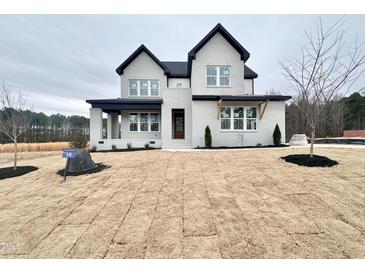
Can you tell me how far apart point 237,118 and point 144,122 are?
8.66m

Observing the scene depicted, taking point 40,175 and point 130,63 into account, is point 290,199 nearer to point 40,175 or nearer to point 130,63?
point 40,175

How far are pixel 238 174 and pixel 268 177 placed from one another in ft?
3.19

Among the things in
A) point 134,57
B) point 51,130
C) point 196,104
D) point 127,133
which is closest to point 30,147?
point 127,133

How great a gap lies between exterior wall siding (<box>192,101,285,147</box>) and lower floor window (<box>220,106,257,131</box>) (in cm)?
33

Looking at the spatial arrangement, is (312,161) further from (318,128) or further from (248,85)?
(318,128)

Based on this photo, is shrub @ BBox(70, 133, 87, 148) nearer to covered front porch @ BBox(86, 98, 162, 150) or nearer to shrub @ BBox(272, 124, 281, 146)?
covered front porch @ BBox(86, 98, 162, 150)

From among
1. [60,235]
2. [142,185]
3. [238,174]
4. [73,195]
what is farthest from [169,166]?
[60,235]

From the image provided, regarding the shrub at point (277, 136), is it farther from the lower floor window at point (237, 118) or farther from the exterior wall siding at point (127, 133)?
the exterior wall siding at point (127, 133)

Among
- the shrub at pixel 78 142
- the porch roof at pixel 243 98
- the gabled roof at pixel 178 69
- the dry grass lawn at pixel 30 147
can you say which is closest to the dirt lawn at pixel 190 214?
the shrub at pixel 78 142

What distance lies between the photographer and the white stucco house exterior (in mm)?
12758

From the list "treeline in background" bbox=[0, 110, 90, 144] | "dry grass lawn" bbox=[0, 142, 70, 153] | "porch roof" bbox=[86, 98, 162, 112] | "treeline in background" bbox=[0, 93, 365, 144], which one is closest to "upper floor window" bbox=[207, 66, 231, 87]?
"porch roof" bbox=[86, 98, 162, 112]

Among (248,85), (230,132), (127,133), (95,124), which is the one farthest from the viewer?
(248,85)

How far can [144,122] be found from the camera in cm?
1595

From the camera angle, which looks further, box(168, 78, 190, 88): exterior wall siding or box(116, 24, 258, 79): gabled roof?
box(168, 78, 190, 88): exterior wall siding
